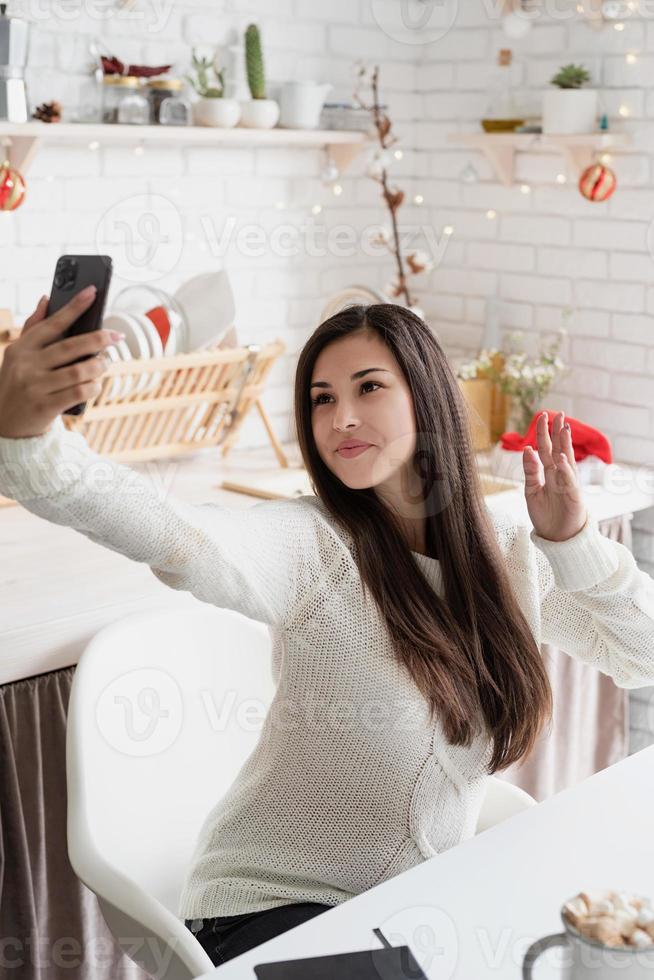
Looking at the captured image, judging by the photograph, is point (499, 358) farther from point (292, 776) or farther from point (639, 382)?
point (292, 776)

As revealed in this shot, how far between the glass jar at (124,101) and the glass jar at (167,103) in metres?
0.02

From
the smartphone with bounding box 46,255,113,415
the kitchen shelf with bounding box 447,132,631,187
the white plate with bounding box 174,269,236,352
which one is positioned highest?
the kitchen shelf with bounding box 447,132,631,187

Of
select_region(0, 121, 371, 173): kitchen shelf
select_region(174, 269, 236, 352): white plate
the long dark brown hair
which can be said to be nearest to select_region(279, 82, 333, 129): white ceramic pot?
select_region(0, 121, 371, 173): kitchen shelf

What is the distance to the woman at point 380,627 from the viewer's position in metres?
1.27

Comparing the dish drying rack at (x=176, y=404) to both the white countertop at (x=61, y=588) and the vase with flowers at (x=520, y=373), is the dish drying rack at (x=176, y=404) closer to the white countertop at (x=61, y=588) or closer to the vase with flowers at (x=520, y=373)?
the white countertop at (x=61, y=588)

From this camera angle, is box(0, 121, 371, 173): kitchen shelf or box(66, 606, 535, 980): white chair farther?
box(0, 121, 371, 173): kitchen shelf

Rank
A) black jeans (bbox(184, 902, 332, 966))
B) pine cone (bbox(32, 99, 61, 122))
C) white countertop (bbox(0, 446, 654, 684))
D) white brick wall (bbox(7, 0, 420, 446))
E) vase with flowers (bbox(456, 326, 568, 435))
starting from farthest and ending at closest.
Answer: vase with flowers (bbox(456, 326, 568, 435)) < white brick wall (bbox(7, 0, 420, 446)) < pine cone (bbox(32, 99, 61, 122)) < white countertop (bbox(0, 446, 654, 684)) < black jeans (bbox(184, 902, 332, 966))

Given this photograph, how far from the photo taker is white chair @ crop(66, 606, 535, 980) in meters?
1.41

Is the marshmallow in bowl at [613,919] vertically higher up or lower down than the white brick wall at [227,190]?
lower down

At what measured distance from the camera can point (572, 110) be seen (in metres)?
2.44

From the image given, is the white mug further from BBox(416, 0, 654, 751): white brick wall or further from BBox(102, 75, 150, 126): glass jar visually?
BBox(102, 75, 150, 126): glass jar

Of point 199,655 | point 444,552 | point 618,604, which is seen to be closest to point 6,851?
point 199,655

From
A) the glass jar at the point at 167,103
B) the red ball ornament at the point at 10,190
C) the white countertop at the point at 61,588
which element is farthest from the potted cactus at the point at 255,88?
the white countertop at the point at 61,588

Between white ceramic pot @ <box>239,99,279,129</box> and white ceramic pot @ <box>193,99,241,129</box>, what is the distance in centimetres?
6
